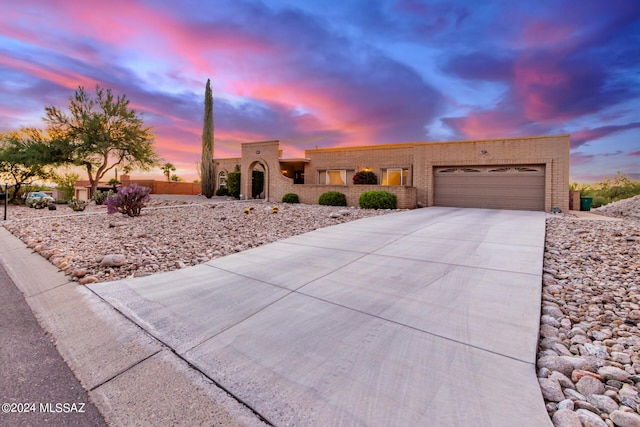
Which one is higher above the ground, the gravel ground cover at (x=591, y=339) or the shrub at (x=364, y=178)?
the shrub at (x=364, y=178)

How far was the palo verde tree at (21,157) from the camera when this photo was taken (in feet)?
58.2

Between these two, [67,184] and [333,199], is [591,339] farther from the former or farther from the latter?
[67,184]

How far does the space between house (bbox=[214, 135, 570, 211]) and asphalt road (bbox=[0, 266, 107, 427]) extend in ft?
41.6

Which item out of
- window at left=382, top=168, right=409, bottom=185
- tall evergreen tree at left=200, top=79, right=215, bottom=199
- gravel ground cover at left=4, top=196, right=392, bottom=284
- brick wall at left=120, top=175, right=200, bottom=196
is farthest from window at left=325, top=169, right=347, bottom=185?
brick wall at left=120, top=175, right=200, bottom=196

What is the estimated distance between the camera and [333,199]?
47.8 ft

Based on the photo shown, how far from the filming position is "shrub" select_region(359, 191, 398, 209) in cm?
1316

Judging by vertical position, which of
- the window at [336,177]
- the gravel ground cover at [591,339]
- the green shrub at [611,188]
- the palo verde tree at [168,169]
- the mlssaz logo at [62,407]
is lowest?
the mlssaz logo at [62,407]

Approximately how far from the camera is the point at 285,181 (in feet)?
57.0

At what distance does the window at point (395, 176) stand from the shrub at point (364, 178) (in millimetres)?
905

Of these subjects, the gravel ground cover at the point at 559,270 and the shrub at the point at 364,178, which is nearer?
the gravel ground cover at the point at 559,270

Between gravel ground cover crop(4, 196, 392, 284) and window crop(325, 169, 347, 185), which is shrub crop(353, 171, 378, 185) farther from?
gravel ground cover crop(4, 196, 392, 284)

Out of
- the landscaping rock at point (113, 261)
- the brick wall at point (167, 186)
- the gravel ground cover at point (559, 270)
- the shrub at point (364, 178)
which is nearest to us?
the gravel ground cover at point (559, 270)

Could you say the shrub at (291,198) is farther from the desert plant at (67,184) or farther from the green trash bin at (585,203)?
the desert plant at (67,184)

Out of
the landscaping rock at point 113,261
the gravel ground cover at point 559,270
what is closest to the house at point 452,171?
the gravel ground cover at point 559,270
